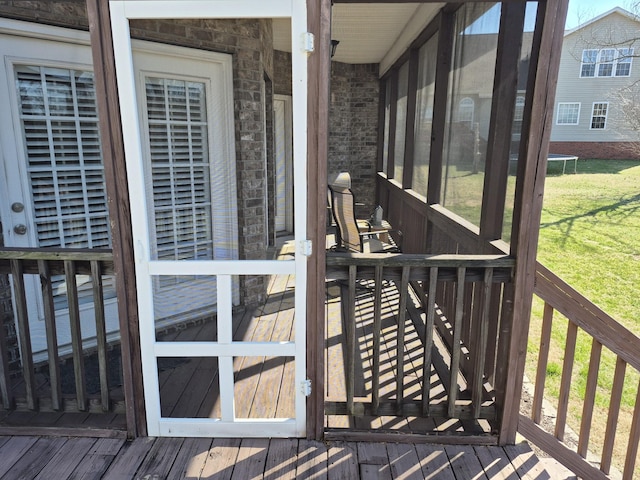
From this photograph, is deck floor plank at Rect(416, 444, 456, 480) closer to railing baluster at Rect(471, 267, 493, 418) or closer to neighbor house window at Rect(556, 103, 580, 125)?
railing baluster at Rect(471, 267, 493, 418)

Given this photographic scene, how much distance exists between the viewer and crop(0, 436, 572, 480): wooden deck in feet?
6.61

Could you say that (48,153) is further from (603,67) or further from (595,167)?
(603,67)

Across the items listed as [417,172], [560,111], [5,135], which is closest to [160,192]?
[5,135]

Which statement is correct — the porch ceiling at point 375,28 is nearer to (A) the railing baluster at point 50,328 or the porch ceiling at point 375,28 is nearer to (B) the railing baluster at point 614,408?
(A) the railing baluster at point 50,328

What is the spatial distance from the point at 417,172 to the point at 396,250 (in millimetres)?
967

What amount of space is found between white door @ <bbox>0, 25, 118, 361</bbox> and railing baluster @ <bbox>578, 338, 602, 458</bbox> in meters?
3.07

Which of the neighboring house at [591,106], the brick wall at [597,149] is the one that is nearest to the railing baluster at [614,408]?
the neighboring house at [591,106]

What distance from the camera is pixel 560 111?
19.3m

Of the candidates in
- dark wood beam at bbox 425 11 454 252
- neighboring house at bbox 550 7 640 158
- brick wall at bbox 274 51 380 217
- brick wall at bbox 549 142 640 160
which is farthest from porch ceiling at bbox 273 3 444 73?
brick wall at bbox 549 142 640 160

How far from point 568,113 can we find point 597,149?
78.2 inches

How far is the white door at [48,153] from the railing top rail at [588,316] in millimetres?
2816

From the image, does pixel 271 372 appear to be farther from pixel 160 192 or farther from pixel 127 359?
pixel 160 192

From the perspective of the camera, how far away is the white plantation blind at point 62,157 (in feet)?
8.96

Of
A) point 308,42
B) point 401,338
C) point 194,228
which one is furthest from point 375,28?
point 401,338
